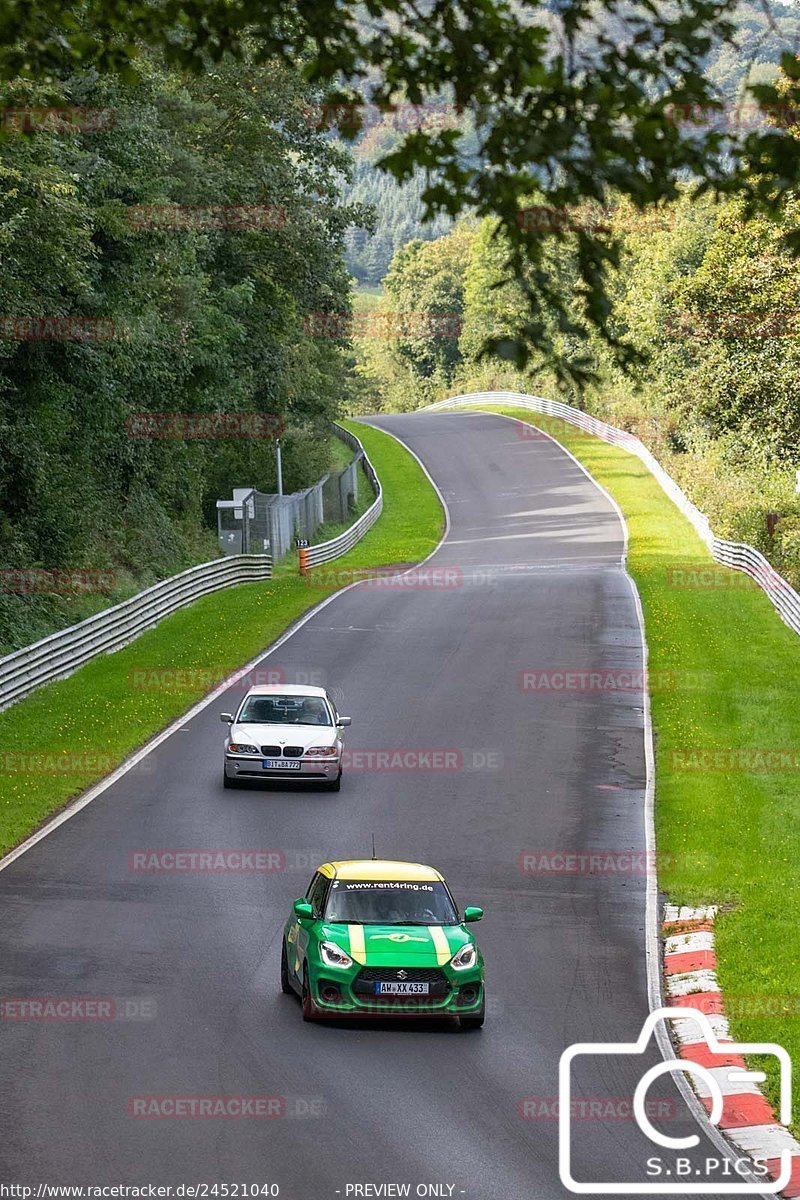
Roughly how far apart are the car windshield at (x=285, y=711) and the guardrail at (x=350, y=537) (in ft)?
93.5

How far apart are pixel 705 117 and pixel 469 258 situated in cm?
16391

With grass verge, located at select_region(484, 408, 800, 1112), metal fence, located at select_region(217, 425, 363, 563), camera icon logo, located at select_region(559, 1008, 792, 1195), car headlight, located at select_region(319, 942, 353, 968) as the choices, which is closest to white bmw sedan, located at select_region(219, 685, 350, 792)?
grass verge, located at select_region(484, 408, 800, 1112)

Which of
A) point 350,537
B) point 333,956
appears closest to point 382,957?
point 333,956

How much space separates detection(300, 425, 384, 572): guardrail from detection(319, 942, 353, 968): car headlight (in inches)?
1600

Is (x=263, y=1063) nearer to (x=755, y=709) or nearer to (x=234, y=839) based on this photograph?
(x=234, y=839)

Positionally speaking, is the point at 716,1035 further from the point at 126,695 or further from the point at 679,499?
the point at 679,499

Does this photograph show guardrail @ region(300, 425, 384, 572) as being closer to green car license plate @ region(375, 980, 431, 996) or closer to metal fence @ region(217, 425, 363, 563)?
metal fence @ region(217, 425, 363, 563)

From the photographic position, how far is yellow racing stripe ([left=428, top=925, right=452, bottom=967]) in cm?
1466

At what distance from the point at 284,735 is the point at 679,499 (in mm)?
48566

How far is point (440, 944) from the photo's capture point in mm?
14867

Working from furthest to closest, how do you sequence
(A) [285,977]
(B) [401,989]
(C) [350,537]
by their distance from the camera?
1. (C) [350,537]
2. (A) [285,977]
3. (B) [401,989]

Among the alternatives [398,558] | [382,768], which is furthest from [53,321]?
[398,558]

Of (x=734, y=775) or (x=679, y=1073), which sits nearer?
(x=679, y=1073)

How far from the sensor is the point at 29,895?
1925 cm
